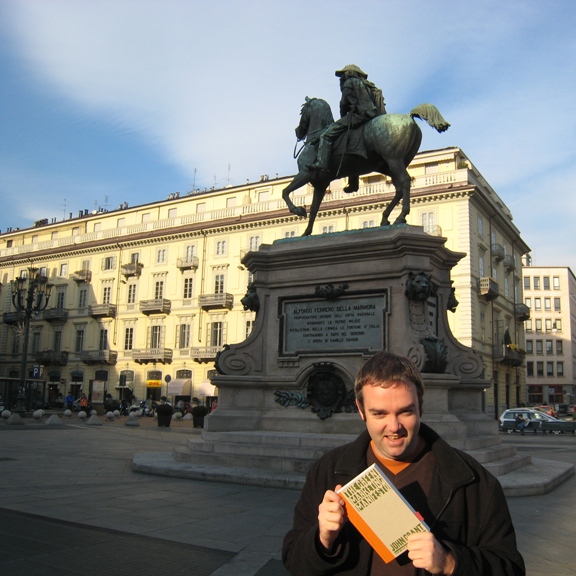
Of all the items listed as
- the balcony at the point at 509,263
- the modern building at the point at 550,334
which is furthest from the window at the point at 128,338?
the modern building at the point at 550,334

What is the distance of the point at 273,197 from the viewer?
5388 cm

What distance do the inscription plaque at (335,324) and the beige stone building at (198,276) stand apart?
103 feet

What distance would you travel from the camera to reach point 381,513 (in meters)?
2.03

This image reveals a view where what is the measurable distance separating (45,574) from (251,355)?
6.86m

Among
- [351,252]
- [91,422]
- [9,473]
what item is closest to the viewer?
[9,473]

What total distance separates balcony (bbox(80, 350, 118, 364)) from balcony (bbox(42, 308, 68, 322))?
557cm

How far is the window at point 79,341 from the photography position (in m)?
61.8

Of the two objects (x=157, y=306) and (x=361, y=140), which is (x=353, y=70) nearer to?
(x=361, y=140)

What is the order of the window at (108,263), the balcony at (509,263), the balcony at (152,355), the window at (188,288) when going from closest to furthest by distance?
the balcony at (509,263), the balcony at (152,355), the window at (188,288), the window at (108,263)

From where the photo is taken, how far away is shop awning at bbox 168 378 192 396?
52531 mm

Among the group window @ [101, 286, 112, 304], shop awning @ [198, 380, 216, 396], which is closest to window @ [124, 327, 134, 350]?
window @ [101, 286, 112, 304]

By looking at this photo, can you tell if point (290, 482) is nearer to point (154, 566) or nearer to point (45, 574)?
point (154, 566)

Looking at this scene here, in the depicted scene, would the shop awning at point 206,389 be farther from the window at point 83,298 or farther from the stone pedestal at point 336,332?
the stone pedestal at point 336,332

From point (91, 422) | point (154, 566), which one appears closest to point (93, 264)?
point (91, 422)
